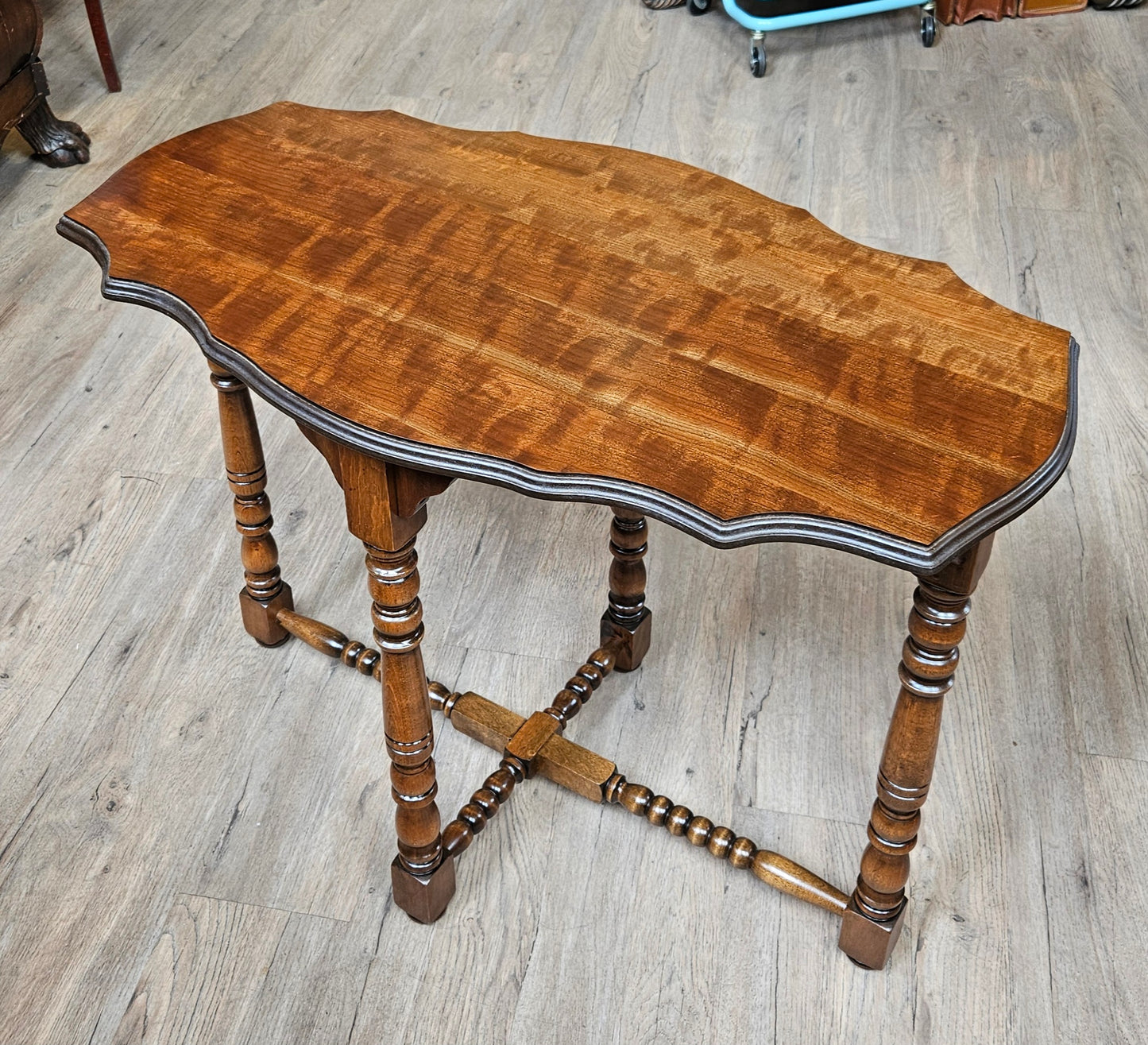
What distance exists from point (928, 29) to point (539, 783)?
2.78 metres

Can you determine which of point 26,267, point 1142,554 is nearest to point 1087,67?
point 1142,554

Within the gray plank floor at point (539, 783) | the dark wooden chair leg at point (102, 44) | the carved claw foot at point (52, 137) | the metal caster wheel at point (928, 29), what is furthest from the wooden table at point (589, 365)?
the metal caster wheel at point (928, 29)

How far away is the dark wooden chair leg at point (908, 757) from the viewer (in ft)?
3.89

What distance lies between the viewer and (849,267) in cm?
139

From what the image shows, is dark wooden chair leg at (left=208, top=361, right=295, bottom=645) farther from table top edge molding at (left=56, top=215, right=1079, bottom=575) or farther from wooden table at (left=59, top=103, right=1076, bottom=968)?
table top edge molding at (left=56, top=215, right=1079, bottom=575)

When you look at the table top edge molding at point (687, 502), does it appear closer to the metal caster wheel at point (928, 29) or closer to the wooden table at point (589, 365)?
the wooden table at point (589, 365)

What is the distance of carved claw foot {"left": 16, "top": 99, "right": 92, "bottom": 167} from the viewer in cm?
306

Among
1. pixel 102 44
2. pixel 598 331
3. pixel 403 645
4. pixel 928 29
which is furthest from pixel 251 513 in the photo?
pixel 928 29

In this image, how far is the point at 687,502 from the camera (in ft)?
3.63

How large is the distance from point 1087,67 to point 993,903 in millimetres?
2785

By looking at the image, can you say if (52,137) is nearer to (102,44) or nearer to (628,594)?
(102,44)

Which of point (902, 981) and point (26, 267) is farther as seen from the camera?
point (26, 267)

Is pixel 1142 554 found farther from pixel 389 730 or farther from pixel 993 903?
pixel 389 730

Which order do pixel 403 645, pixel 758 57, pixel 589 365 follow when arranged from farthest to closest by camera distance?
pixel 758 57
pixel 403 645
pixel 589 365
